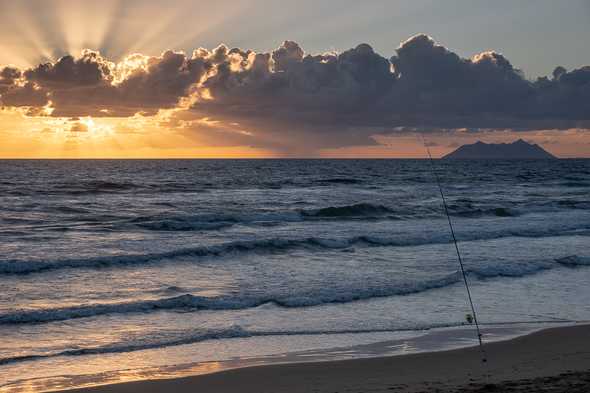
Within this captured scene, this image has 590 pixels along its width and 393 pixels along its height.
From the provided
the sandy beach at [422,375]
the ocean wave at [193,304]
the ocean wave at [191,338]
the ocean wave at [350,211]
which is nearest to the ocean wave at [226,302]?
the ocean wave at [193,304]

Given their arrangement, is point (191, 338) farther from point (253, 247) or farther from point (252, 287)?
point (253, 247)

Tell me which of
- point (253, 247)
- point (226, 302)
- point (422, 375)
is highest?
point (253, 247)

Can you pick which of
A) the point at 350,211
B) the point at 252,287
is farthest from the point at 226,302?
the point at 350,211

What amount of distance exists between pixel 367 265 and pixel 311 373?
1049 centimetres

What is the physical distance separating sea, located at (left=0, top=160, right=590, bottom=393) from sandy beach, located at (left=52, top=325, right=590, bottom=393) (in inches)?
21.0

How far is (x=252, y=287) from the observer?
1644 cm

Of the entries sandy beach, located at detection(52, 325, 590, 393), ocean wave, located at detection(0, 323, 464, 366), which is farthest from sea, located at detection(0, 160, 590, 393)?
sandy beach, located at detection(52, 325, 590, 393)

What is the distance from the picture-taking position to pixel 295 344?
38.1ft

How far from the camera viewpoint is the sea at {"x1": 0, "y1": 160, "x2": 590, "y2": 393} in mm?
11109

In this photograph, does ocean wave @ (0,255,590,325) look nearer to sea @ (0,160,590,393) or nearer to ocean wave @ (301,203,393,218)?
sea @ (0,160,590,393)

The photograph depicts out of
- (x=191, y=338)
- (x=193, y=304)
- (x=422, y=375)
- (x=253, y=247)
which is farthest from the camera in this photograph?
(x=253, y=247)

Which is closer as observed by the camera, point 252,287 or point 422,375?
point 422,375

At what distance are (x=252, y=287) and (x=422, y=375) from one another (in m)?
7.39

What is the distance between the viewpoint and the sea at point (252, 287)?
11109 millimetres
